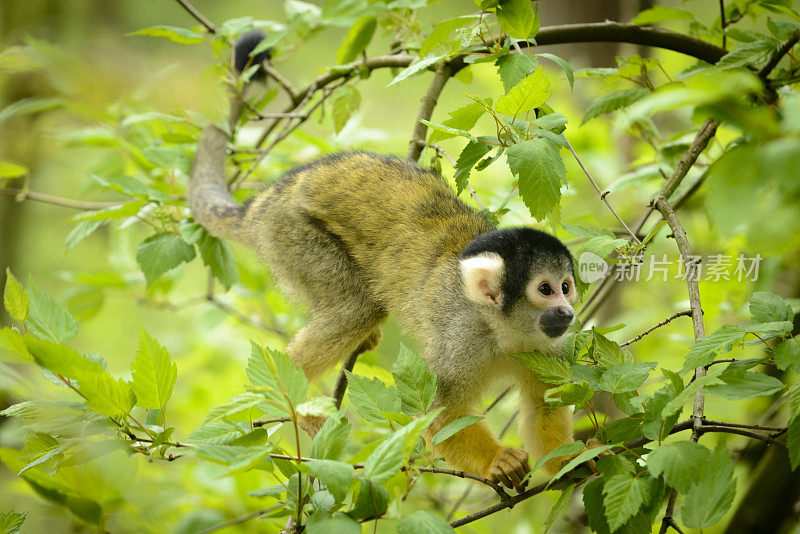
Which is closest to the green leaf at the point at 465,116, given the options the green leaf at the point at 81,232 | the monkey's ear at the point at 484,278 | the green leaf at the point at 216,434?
the monkey's ear at the point at 484,278

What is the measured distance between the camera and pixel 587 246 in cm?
188

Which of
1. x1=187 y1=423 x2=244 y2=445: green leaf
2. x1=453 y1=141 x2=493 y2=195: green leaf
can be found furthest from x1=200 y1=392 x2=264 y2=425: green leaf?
x1=453 y1=141 x2=493 y2=195: green leaf

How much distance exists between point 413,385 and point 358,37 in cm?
171

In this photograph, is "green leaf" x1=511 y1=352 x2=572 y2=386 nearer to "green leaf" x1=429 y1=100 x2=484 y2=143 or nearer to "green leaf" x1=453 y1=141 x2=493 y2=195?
"green leaf" x1=453 y1=141 x2=493 y2=195

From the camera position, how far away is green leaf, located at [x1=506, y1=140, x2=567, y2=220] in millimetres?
1691

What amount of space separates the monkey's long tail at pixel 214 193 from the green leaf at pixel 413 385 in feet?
5.64

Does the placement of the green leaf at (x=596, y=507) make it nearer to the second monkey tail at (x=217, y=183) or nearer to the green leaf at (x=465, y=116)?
the green leaf at (x=465, y=116)

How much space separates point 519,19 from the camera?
1.91 meters

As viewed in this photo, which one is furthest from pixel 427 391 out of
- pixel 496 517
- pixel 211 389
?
pixel 496 517

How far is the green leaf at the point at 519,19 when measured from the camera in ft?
6.24

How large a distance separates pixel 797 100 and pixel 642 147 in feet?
11.2

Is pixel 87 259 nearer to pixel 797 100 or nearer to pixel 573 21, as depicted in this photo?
pixel 573 21

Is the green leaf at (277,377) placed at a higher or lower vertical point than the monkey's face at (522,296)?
higher

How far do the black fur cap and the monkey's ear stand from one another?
28mm
